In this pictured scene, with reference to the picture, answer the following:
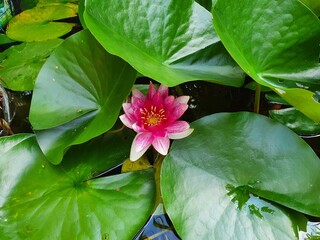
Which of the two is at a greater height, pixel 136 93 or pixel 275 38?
pixel 275 38

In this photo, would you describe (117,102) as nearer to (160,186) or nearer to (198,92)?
(160,186)

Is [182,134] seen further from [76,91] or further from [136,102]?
[76,91]

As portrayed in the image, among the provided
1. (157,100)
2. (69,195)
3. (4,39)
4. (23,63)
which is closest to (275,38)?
(157,100)

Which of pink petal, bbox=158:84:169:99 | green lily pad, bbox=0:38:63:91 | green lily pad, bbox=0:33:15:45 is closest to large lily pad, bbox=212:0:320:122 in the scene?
pink petal, bbox=158:84:169:99

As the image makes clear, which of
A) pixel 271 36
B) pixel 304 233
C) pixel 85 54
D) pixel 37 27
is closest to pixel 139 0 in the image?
pixel 85 54

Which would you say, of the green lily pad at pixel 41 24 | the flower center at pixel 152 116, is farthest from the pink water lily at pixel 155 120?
the green lily pad at pixel 41 24

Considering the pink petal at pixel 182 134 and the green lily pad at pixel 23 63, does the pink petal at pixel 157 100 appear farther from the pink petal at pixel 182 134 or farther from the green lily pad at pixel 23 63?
the green lily pad at pixel 23 63
